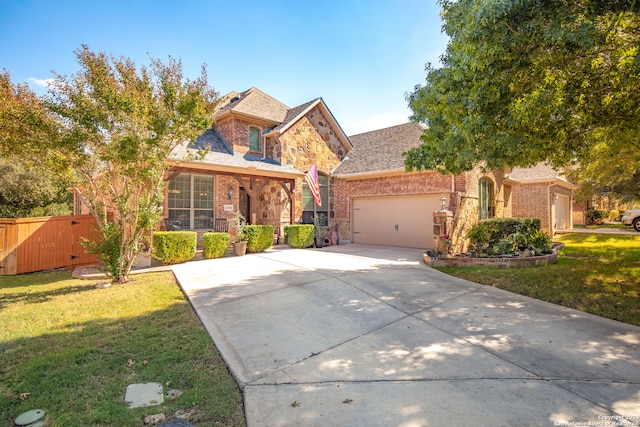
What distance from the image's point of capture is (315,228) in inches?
570

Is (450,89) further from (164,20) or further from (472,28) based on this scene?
(164,20)

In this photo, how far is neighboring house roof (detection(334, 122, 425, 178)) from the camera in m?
14.2

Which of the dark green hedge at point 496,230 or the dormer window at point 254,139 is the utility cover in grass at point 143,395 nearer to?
the dark green hedge at point 496,230

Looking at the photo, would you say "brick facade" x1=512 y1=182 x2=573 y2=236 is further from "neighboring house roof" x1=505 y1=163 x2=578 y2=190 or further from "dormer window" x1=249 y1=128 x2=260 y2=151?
"dormer window" x1=249 y1=128 x2=260 y2=151

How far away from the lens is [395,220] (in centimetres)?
1387

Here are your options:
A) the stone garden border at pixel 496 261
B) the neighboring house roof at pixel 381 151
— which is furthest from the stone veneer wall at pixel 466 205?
the neighboring house roof at pixel 381 151

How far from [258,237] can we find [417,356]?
8.88m

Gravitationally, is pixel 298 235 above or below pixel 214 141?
below

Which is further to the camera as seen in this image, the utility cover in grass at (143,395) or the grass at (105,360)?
the utility cover in grass at (143,395)

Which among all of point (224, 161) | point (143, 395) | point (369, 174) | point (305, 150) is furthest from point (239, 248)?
point (143, 395)

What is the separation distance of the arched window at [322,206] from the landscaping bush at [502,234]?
771 cm

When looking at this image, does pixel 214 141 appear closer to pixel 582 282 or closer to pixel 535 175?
pixel 582 282

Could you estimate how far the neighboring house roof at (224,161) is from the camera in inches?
425

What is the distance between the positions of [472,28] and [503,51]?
0.56m
